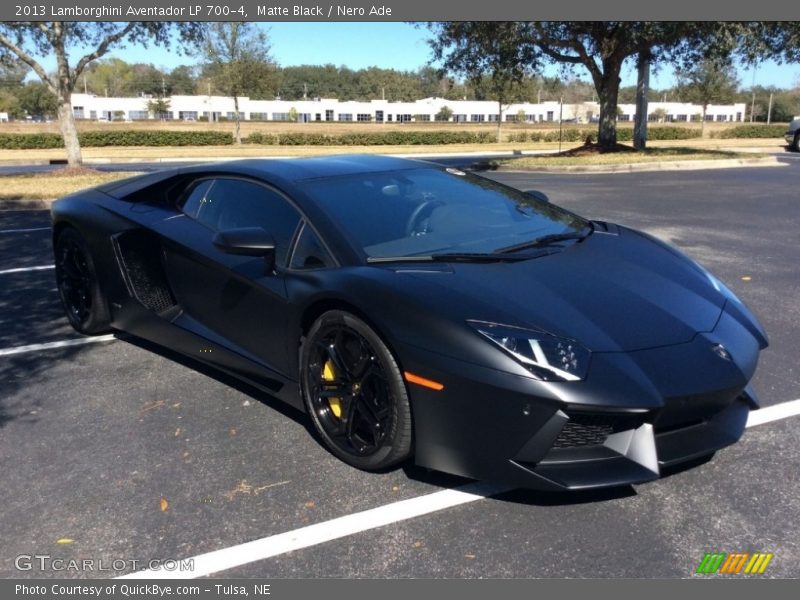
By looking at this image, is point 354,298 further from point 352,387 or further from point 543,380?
point 543,380

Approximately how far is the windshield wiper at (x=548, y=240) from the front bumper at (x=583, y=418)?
3.09ft

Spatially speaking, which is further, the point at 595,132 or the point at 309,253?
the point at 595,132

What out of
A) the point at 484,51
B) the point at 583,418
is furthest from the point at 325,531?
the point at 484,51

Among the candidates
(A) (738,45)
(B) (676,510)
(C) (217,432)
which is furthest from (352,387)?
(A) (738,45)

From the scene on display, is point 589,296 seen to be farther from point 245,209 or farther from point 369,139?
point 369,139

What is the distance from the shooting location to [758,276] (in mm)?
6422

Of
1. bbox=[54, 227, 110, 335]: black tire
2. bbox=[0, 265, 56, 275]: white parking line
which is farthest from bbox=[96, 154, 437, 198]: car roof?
bbox=[0, 265, 56, 275]: white parking line

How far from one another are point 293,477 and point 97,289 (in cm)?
244

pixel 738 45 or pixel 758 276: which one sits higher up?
pixel 738 45

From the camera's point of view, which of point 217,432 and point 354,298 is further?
point 217,432

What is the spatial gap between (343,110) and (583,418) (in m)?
94.0

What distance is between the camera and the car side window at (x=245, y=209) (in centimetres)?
354

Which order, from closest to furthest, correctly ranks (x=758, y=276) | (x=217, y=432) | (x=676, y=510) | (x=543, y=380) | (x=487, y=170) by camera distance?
A: 1. (x=543, y=380)
2. (x=676, y=510)
3. (x=217, y=432)
4. (x=758, y=276)
5. (x=487, y=170)

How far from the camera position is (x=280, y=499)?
291cm
